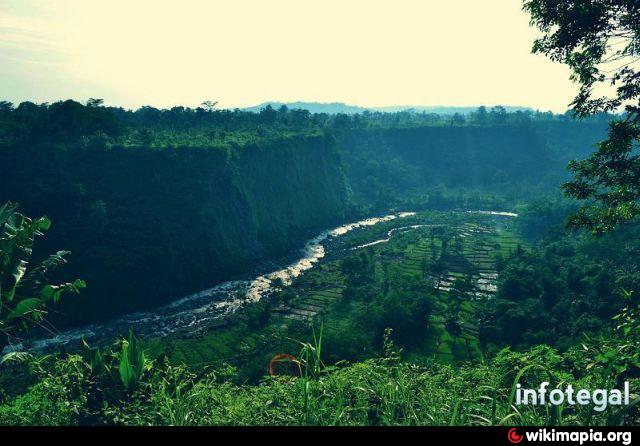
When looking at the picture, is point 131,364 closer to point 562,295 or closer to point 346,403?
point 346,403

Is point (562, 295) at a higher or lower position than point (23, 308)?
lower

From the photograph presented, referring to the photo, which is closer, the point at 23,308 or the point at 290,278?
the point at 23,308

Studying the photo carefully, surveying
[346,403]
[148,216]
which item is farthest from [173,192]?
[346,403]

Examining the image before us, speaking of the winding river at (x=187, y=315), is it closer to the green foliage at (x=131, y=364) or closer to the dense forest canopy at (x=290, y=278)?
the dense forest canopy at (x=290, y=278)

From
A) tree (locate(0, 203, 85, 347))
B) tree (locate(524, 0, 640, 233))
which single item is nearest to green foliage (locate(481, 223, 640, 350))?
tree (locate(524, 0, 640, 233))

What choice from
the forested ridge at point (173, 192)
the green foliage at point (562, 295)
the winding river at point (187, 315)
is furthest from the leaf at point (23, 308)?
the green foliage at point (562, 295)

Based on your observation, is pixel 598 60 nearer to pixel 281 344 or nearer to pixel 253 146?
pixel 281 344

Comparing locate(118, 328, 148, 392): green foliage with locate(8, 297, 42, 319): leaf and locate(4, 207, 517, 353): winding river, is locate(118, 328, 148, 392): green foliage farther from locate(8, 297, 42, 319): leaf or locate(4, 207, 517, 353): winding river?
locate(4, 207, 517, 353): winding river

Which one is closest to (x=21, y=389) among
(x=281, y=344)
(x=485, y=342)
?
(x=281, y=344)

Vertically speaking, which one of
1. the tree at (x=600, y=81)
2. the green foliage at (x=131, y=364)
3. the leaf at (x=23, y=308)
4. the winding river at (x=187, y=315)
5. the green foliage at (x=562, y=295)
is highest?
the tree at (x=600, y=81)
